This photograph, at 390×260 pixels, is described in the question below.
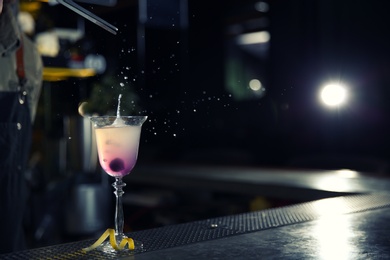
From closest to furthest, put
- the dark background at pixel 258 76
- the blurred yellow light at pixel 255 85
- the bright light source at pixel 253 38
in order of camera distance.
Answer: the dark background at pixel 258 76 → the blurred yellow light at pixel 255 85 → the bright light source at pixel 253 38

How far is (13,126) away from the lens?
235 cm

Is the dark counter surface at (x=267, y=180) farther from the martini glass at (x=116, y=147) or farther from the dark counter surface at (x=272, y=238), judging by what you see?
the martini glass at (x=116, y=147)

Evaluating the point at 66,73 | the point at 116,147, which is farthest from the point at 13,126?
the point at 66,73

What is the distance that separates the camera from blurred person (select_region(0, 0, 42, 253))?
90.6 inches

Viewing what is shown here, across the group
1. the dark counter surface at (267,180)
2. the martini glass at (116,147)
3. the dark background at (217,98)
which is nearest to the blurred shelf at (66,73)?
the dark background at (217,98)

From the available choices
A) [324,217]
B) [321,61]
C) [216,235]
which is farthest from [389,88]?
[216,235]

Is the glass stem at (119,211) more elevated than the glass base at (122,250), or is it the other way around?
the glass stem at (119,211)

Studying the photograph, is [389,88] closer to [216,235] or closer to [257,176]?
[257,176]

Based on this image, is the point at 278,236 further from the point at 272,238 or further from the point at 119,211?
the point at 119,211

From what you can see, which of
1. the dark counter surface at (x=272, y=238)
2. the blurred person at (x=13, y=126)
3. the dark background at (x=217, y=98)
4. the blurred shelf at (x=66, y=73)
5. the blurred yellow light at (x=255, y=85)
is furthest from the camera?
the blurred yellow light at (x=255, y=85)

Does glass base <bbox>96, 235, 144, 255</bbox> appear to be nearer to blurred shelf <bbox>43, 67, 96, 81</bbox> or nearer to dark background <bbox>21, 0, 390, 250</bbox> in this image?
dark background <bbox>21, 0, 390, 250</bbox>

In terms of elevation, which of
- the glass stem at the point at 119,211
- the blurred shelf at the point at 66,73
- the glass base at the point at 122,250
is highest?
the blurred shelf at the point at 66,73

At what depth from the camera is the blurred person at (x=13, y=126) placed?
2.30m

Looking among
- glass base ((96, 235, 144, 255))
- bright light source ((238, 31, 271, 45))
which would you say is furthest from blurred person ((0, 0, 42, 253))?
bright light source ((238, 31, 271, 45))
